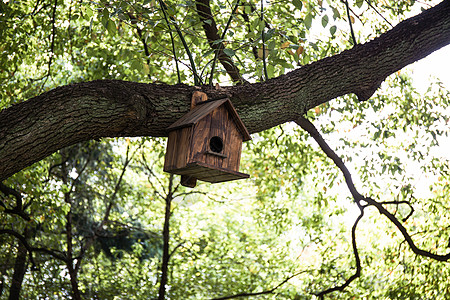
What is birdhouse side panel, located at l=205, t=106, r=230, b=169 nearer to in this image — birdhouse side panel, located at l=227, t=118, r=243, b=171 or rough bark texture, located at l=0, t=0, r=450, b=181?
birdhouse side panel, located at l=227, t=118, r=243, b=171

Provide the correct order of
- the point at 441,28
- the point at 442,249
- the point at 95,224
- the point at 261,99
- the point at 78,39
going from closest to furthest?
1. the point at 261,99
2. the point at 441,28
3. the point at 442,249
4. the point at 78,39
5. the point at 95,224


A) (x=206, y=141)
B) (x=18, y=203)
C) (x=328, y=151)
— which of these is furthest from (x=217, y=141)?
(x=18, y=203)

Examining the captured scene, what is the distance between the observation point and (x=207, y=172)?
9.13 feet

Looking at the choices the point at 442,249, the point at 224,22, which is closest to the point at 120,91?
the point at 224,22

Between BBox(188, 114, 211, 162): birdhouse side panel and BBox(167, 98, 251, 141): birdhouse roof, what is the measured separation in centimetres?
5

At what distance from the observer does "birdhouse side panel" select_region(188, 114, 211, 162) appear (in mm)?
2605

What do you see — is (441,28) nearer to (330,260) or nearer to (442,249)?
(442,249)

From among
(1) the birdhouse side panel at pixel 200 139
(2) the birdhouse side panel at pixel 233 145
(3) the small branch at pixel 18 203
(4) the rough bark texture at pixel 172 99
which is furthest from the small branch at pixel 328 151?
(3) the small branch at pixel 18 203

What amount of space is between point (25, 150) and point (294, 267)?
712 centimetres

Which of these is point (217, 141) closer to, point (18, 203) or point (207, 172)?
point (207, 172)

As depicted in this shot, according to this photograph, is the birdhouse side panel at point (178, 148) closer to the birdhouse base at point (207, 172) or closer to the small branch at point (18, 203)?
the birdhouse base at point (207, 172)

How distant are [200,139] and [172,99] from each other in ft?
0.90

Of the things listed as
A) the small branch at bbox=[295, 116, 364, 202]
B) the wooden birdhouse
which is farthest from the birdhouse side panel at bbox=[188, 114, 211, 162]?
the small branch at bbox=[295, 116, 364, 202]

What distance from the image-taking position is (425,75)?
21.6ft
